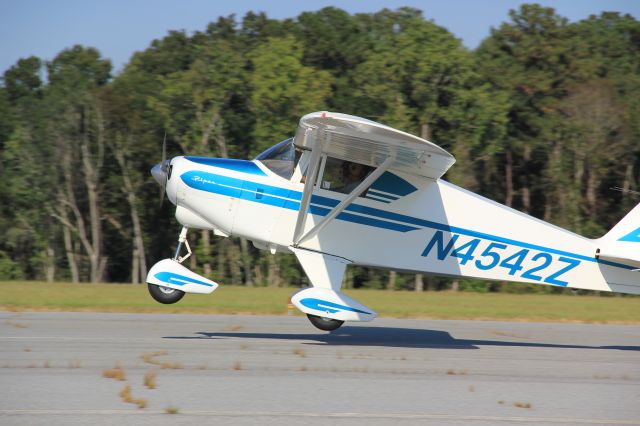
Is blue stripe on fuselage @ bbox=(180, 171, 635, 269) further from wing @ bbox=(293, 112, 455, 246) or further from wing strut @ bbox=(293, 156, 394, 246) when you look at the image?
wing @ bbox=(293, 112, 455, 246)

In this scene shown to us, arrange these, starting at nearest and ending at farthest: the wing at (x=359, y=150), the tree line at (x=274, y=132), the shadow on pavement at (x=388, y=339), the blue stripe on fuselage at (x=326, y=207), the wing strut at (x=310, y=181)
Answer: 1. the wing at (x=359, y=150)
2. the wing strut at (x=310, y=181)
3. the blue stripe on fuselage at (x=326, y=207)
4. the shadow on pavement at (x=388, y=339)
5. the tree line at (x=274, y=132)

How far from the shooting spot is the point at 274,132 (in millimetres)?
33062

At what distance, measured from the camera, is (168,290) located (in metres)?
10.8

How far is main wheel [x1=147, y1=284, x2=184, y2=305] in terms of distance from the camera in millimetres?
10703

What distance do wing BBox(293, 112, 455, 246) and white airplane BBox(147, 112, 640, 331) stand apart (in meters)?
0.13

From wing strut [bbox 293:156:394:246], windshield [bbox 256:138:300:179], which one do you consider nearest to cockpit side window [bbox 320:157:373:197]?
wing strut [bbox 293:156:394:246]

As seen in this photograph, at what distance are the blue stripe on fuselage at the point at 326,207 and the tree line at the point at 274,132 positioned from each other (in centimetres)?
2082

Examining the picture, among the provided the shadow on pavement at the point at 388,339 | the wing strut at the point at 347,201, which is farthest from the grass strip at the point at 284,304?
the wing strut at the point at 347,201

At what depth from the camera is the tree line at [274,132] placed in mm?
34719

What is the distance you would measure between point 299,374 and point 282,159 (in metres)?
3.56

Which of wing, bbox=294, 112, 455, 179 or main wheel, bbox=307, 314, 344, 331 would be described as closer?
wing, bbox=294, 112, 455, 179

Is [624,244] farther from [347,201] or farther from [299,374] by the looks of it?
[299,374]

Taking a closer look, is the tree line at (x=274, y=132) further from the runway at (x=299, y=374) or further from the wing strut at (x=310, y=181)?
the wing strut at (x=310, y=181)

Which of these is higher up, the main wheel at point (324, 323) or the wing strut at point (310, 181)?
the wing strut at point (310, 181)
